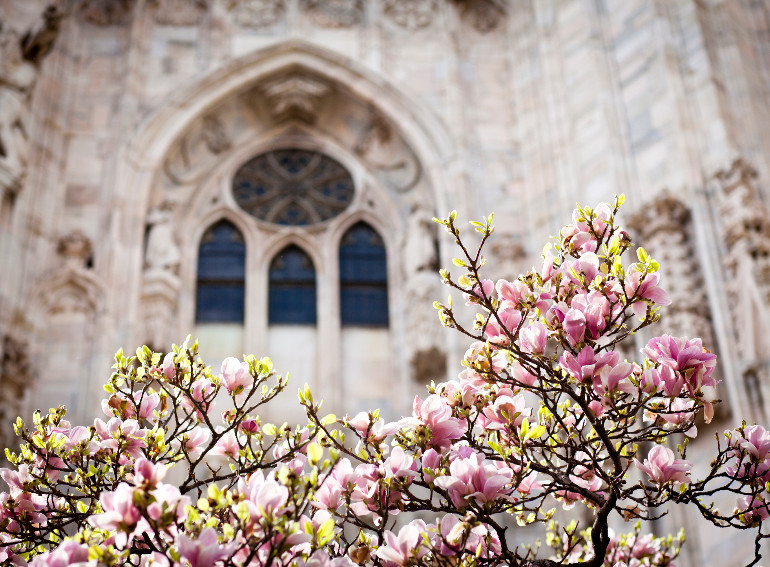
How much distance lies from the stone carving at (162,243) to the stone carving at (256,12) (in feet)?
8.69

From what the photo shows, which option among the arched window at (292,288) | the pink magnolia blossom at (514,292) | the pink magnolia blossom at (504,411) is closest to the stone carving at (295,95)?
the arched window at (292,288)

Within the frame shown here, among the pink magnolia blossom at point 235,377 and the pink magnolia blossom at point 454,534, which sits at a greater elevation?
the pink magnolia blossom at point 235,377

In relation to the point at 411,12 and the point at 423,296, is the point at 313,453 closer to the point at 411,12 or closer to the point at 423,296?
the point at 423,296

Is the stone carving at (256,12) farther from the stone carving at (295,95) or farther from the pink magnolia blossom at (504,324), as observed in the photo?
the pink magnolia blossom at (504,324)

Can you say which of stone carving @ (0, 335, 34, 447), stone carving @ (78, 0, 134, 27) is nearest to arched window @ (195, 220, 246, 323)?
stone carving @ (0, 335, 34, 447)

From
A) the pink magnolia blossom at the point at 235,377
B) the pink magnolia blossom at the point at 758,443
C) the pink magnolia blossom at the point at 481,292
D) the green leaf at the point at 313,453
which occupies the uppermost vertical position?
the pink magnolia blossom at the point at 481,292

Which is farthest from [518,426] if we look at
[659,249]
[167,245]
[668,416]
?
[167,245]

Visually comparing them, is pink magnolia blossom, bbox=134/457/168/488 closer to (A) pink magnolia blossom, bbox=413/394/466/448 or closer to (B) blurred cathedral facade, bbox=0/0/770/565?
(A) pink magnolia blossom, bbox=413/394/466/448

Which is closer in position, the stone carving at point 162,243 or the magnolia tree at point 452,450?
the magnolia tree at point 452,450

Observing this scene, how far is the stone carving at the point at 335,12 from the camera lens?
13.0 meters

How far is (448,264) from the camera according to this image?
440 inches

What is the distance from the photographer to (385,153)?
41.4ft

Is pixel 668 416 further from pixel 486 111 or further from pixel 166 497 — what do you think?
pixel 486 111

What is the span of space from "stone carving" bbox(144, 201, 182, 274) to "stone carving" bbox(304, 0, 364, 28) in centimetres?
312
